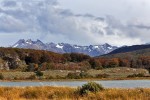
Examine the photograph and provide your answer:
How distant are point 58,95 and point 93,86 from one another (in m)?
2.19

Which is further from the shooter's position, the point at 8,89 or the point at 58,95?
the point at 8,89

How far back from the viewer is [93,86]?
2319 centimetres

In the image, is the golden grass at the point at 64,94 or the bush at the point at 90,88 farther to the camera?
the bush at the point at 90,88

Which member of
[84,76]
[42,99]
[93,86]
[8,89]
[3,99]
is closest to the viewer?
[3,99]

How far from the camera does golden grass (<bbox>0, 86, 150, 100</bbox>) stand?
21.1 metres

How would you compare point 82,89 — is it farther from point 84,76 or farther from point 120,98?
point 84,76

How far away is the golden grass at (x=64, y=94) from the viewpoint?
2108 centimetres

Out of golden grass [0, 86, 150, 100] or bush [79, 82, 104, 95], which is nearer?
golden grass [0, 86, 150, 100]

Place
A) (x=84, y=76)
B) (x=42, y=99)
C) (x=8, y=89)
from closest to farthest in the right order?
1. (x=42, y=99)
2. (x=8, y=89)
3. (x=84, y=76)

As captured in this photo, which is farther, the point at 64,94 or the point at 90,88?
the point at 90,88

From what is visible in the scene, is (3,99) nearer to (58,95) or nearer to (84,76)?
(58,95)

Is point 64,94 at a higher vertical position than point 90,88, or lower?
lower

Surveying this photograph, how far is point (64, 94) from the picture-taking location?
23.0 meters

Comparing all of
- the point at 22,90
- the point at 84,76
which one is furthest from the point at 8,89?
the point at 84,76
